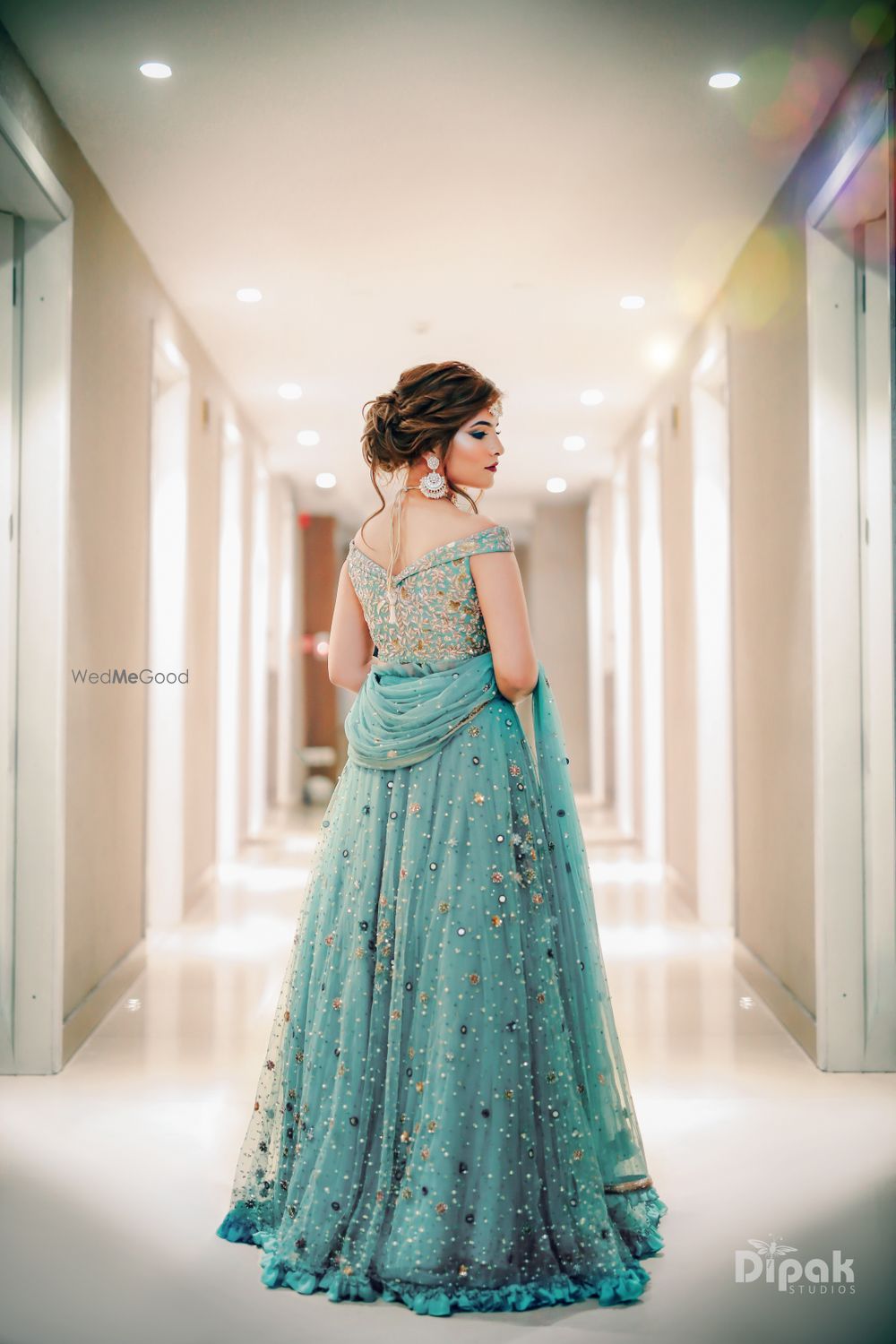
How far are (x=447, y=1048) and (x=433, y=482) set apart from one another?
103 centimetres

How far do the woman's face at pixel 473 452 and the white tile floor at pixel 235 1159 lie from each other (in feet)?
4.86

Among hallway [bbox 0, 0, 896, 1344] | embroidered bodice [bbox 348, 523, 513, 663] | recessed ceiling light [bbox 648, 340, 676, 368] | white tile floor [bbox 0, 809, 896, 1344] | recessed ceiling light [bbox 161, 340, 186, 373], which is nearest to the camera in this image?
white tile floor [bbox 0, 809, 896, 1344]

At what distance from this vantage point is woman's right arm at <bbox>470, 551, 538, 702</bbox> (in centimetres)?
228

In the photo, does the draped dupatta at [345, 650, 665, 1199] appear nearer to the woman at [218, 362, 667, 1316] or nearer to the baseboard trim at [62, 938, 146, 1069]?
the woman at [218, 362, 667, 1316]

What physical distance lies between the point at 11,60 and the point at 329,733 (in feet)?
31.4

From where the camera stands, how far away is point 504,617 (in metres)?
2.28

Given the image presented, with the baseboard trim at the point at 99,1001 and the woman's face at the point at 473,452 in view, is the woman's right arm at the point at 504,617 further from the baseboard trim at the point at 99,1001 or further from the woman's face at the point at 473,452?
the baseboard trim at the point at 99,1001

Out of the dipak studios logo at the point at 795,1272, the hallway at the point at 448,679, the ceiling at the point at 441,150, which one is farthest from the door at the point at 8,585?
the dipak studios logo at the point at 795,1272

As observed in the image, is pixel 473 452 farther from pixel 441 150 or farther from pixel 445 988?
pixel 441 150

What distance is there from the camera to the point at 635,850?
8.28 m

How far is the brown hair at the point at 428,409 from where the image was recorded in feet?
7.73

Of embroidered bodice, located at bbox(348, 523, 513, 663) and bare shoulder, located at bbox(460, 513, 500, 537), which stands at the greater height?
bare shoulder, located at bbox(460, 513, 500, 537)

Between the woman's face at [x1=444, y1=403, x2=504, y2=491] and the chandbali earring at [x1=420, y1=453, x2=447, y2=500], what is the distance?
1.0 inches

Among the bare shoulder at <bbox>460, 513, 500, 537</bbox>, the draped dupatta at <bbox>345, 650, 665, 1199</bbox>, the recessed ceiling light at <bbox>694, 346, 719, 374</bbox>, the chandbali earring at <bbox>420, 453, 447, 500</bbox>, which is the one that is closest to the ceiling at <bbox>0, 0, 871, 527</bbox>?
the recessed ceiling light at <bbox>694, 346, 719, 374</bbox>
